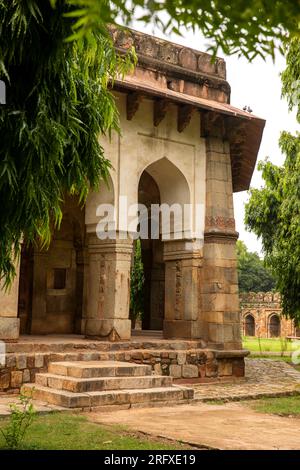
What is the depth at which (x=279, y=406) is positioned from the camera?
798 centimetres

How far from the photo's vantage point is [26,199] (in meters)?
3.85

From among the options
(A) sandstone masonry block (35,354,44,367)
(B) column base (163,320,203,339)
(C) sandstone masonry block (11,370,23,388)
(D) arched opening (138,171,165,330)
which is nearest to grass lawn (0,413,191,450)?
(C) sandstone masonry block (11,370,23,388)

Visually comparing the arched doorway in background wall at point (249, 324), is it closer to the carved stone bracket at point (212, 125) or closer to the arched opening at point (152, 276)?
the arched opening at point (152, 276)

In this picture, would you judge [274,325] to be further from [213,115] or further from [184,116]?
[184,116]

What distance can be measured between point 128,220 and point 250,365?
6006mm

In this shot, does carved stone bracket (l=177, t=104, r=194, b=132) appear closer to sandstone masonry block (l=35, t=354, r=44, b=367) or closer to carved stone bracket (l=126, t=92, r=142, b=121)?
carved stone bracket (l=126, t=92, r=142, b=121)

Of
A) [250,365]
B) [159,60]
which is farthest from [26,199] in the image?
[250,365]

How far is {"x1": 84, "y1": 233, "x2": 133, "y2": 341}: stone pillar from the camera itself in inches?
385

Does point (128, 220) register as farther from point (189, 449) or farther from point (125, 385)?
point (189, 449)

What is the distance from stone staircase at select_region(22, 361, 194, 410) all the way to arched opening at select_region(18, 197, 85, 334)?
16.3ft

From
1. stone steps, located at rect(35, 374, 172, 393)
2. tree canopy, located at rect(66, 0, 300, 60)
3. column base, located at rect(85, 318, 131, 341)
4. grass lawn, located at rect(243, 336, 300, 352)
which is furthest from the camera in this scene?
grass lawn, located at rect(243, 336, 300, 352)

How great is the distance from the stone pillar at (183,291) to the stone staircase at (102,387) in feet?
8.16

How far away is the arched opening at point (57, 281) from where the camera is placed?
13156 millimetres

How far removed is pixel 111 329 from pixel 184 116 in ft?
13.2
